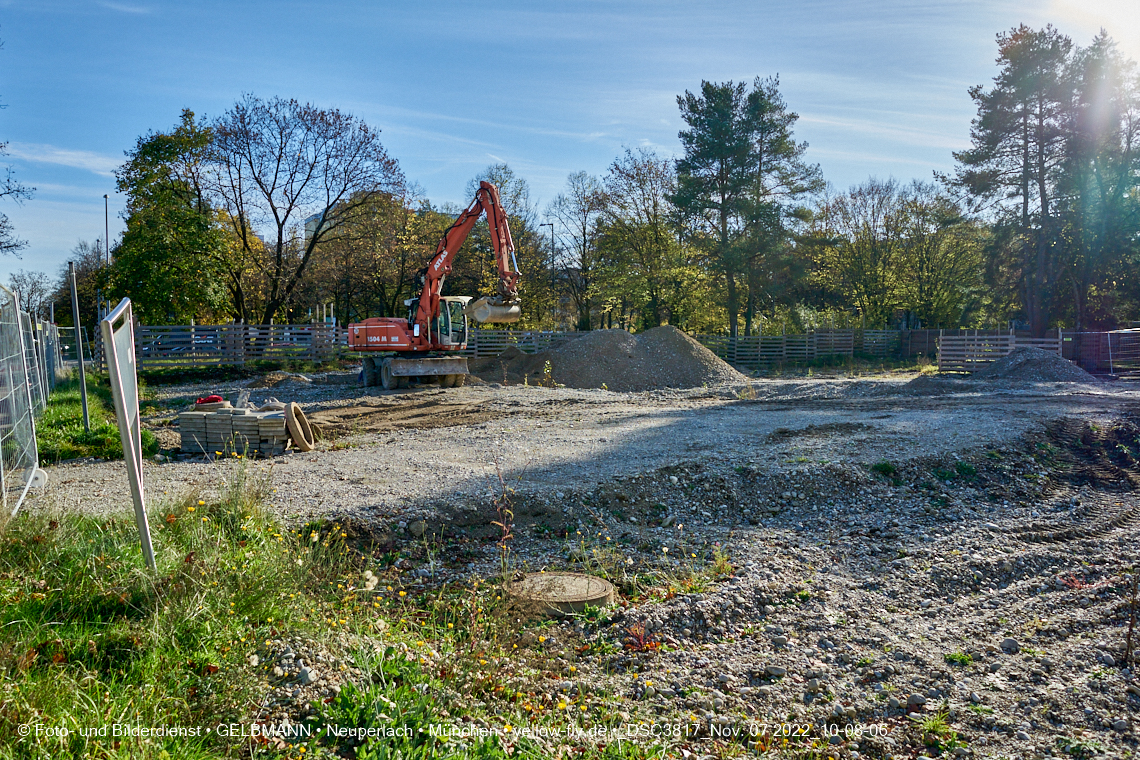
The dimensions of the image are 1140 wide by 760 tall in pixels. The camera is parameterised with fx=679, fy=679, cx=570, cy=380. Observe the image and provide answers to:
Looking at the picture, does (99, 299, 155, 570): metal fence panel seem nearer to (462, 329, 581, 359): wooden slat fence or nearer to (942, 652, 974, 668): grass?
(942, 652, 974, 668): grass

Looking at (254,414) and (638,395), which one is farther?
(638,395)

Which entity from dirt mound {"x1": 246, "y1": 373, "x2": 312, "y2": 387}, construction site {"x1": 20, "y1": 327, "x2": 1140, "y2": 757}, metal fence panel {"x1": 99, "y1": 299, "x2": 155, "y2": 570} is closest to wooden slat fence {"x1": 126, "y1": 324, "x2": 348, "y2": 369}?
dirt mound {"x1": 246, "y1": 373, "x2": 312, "y2": 387}

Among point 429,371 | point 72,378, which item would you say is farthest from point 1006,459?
point 72,378

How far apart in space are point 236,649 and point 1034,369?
68.0 ft

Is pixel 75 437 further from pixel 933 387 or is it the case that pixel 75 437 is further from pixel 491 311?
pixel 933 387

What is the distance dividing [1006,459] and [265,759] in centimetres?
869

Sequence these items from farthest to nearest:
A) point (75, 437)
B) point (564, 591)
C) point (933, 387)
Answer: point (933, 387), point (75, 437), point (564, 591)

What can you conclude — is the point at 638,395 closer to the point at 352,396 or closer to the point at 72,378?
the point at 352,396

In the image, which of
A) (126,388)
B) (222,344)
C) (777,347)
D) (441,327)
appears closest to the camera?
(126,388)

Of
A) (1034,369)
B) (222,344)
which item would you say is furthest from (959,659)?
(222,344)

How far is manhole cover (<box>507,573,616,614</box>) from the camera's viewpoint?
14.8 ft

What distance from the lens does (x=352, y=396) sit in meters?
16.7

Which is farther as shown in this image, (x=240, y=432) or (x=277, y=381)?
(x=277, y=381)

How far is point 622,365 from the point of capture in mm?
20734
